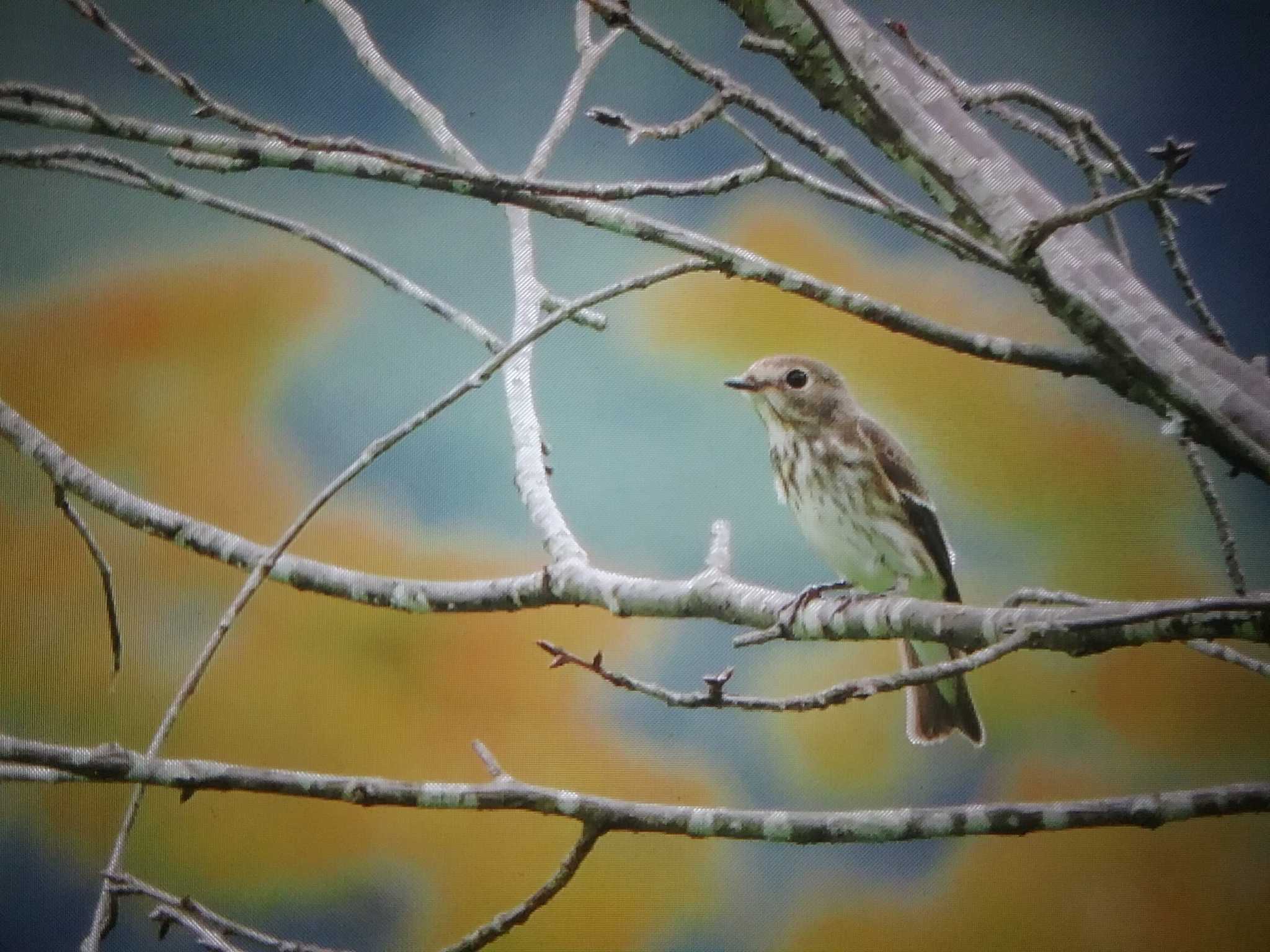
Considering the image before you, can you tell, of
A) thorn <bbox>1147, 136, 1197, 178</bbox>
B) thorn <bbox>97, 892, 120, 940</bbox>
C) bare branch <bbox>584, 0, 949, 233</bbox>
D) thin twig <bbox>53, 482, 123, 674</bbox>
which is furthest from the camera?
thin twig <bbox>53, 482, 123, 674</bbox>

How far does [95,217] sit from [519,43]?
2.81 ft

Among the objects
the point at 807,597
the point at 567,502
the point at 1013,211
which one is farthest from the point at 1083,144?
the point at 567,502

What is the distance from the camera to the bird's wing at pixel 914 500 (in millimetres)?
1854

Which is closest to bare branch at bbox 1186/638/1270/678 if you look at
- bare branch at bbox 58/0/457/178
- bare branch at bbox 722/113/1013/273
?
bare branch at bbox 722/113/1013/273

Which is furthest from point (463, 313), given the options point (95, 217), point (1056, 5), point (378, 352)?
point (1056, 5)

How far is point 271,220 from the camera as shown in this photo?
2.00 metres

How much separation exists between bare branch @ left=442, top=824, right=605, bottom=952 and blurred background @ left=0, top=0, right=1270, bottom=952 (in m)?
0.19

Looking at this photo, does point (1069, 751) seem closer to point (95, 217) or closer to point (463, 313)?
point (463, 313)

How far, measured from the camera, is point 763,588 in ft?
6.11

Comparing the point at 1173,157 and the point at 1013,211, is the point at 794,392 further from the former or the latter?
the point at 1173,157

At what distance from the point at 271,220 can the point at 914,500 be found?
1.23m

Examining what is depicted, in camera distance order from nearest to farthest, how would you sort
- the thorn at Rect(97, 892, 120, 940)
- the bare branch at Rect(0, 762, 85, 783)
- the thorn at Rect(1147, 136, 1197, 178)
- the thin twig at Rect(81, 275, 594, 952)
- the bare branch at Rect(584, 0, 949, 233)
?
the thorn at Rect(1147, 136, 1197, 178) → the bare branch at Rect(584, 0, 949, 233) → the thin twig at Rect(81, 275, 594, 952) → the bare branch at Rect(0, 762, 85, 783) → the thorn at Rect(97, 892, 120, 940)

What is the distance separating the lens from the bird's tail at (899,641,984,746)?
1843 millimetres

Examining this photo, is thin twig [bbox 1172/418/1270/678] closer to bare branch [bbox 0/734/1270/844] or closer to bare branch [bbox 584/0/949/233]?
bare branch [bbox 0/734/1270/844]
